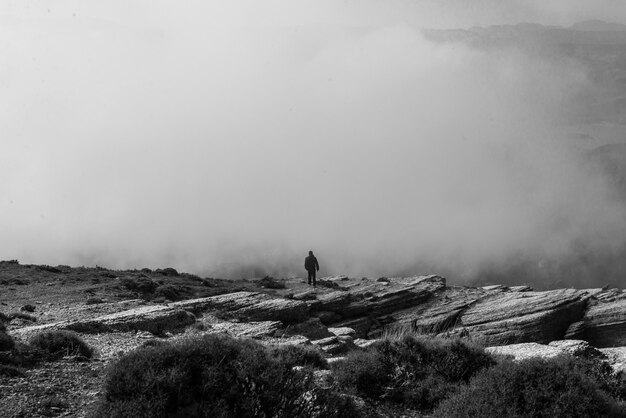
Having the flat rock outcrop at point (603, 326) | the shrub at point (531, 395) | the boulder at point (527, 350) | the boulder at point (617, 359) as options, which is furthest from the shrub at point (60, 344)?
the flat rock outcrop at point (603, 326)

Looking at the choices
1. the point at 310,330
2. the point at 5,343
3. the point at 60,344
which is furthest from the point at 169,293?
the point at 5,343

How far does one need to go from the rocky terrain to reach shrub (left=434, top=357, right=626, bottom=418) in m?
5.57

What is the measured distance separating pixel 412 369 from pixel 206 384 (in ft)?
21.5

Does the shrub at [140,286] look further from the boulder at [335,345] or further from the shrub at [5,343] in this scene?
the shrub at [5,343]

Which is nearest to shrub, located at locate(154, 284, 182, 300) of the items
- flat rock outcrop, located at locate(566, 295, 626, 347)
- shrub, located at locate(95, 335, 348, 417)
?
shrub, located at locate(95, 335, 348, 417)

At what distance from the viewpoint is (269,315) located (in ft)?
92.5

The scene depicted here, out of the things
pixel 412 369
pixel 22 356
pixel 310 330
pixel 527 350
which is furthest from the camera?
pixel 310 330

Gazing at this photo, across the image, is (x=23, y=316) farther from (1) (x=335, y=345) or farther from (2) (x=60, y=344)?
(1) (x=335, y=345)

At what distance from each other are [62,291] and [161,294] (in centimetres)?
802

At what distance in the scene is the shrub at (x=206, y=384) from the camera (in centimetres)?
880

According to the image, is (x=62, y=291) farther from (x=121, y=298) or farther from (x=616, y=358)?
(x=616, y=358)

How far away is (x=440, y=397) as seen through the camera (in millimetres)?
12117

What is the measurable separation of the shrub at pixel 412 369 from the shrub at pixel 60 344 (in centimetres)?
860

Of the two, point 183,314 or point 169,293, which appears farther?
point 169,293
